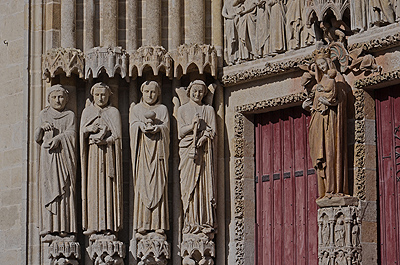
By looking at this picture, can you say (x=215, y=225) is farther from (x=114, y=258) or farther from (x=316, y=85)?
(x=316, y=85)

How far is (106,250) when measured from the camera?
13.9 m

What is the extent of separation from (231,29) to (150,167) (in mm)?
1806

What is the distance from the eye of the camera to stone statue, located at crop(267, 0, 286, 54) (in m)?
14.0

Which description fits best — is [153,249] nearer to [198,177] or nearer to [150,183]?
[150,183]

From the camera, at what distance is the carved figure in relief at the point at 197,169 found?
14.0m

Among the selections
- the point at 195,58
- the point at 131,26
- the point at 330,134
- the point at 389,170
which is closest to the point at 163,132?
the point at 195,58

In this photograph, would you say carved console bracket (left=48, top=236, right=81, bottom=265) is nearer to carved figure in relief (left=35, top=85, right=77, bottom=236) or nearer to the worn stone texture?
carved figure in relief (left=35, top=85, right=77, bottom=236)

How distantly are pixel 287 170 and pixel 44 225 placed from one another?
8.80ft

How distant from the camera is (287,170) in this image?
14016 millimetres

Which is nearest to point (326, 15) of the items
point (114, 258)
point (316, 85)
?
point (316, 85)

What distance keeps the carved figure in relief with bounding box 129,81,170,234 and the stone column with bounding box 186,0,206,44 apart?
77 cm

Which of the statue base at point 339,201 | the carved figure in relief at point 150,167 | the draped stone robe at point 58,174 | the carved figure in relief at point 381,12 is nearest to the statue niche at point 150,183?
the carved figure in relief at point 150,167

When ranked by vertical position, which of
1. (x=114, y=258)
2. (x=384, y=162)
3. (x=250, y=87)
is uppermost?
(x=250, y=87)

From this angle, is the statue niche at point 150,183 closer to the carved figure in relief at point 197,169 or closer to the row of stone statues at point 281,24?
the carved figure in relief at point 197,169
